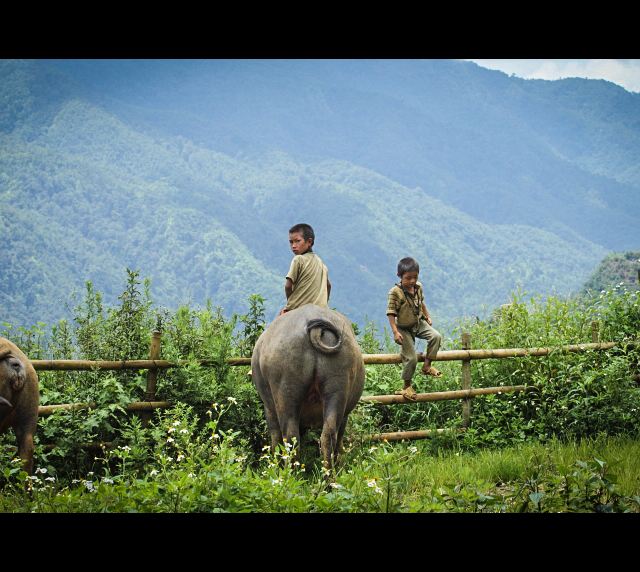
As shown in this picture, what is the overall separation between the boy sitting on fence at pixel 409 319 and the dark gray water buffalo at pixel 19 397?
128 inches

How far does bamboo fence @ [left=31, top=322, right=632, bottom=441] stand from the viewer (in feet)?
19.6

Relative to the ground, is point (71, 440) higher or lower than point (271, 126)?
lower

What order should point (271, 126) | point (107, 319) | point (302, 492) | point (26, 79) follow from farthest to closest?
point (271, 126), point (26, 79), point (107, 319), point (302, 492)

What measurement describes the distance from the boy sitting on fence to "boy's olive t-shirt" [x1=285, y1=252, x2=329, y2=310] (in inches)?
46.2

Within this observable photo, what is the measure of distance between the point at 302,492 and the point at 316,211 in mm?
64901

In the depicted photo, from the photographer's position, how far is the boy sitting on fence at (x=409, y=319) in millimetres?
6777

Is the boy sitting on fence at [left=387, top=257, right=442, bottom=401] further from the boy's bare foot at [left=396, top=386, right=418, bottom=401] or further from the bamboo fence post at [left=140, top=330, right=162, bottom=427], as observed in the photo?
the bamboo fence post at [left=140, top=330, right=162, bottom=427]

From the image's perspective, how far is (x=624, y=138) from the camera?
303ft

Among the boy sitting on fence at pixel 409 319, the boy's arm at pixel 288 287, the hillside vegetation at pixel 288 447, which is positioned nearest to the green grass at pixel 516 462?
the hillside vegetation at pixel 288 447
